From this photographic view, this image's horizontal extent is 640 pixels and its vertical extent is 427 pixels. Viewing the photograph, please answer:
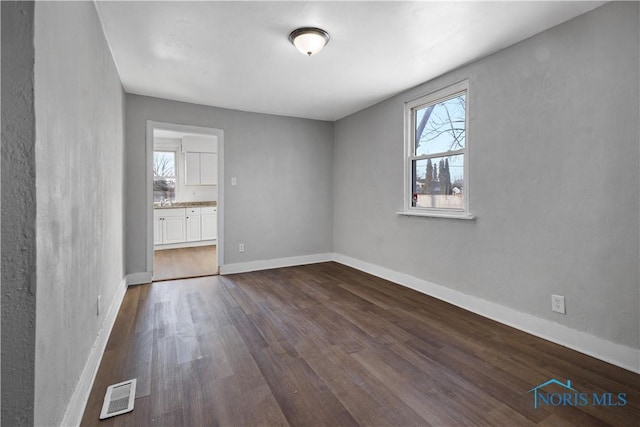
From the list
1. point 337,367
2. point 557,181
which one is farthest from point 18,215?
point 557,181

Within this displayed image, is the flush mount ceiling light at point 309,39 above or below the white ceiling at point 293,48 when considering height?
below

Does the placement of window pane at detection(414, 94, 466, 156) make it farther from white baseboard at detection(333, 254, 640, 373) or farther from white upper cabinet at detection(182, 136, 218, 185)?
white upper cabinet at detection(182, 136, 218, 185)

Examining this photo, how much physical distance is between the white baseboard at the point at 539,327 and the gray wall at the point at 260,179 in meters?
1.96

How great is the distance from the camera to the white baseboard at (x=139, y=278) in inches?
151

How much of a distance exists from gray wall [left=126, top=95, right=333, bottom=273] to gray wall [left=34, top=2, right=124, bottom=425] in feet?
5.34

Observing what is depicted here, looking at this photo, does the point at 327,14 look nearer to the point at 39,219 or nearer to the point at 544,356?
the point at 39,219

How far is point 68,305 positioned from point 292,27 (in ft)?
7.39

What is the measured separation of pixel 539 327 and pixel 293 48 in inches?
120

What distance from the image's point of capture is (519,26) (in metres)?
2.31

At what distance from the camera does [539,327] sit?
2.43 m

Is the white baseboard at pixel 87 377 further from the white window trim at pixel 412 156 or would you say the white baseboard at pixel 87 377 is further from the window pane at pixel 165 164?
the window pane at pixel 165 164

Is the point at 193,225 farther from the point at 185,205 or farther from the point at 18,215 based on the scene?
the point at 18,215

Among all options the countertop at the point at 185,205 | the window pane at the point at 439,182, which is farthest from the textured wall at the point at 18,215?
the countertop at the point at 185,205

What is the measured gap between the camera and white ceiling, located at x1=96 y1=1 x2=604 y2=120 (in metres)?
2.10
